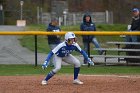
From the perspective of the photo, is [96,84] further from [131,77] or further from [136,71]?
[136,71]

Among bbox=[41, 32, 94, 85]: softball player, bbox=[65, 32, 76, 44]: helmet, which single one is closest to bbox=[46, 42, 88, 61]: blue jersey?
bbox=[41, 32, 94, 85]: softball player

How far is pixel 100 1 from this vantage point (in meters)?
62.0

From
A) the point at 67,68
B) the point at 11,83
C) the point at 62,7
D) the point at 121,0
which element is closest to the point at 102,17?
the point at 62,7

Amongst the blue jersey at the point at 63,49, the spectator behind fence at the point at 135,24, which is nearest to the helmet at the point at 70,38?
the blue jersey at the point at 63,49

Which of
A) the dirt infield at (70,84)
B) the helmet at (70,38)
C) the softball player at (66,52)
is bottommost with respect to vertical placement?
the dirt infield at (70,84)

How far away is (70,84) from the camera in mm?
13438

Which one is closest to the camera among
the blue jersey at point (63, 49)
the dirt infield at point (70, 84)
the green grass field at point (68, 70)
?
the dirt infield at point (70, 84)

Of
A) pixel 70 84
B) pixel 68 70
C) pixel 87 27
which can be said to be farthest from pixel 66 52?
pixel 87 27

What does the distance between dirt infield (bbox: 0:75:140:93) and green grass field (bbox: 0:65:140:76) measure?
1166 millimetres

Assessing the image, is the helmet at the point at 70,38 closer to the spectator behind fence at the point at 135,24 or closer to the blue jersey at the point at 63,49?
the blue jersey at the point at 63,49

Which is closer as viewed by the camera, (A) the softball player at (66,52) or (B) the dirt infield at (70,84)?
(B) the dirt infield at (70,84)

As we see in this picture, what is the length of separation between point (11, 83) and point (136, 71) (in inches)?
192

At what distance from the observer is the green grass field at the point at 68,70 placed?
16.4 meters

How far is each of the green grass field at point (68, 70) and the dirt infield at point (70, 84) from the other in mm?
1166
